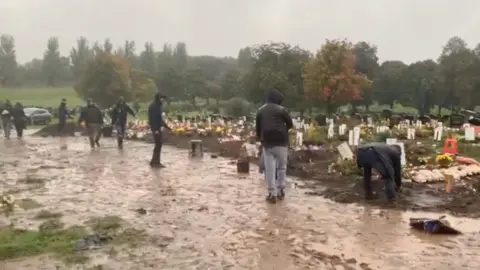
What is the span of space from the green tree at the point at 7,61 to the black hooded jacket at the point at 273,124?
101816mm

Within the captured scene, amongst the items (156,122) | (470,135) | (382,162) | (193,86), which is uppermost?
(193,86)

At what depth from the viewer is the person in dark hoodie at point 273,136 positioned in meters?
10.3

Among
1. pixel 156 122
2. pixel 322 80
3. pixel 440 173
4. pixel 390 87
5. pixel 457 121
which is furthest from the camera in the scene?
pixel 390 87

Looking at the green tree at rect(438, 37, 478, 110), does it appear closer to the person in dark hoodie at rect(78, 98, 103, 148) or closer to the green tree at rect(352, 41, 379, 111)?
the green tree at rect(352, 41, 379, 111)

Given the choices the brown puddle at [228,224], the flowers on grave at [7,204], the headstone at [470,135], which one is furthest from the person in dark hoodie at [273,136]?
the headstone at [470,135]

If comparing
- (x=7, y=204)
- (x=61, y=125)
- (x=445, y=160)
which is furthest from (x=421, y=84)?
(x=7, y=204)

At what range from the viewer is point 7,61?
11444 cm

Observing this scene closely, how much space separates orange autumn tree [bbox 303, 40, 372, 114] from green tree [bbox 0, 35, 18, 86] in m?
78.5

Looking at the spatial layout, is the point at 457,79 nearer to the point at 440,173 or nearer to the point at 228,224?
the point at 440,173

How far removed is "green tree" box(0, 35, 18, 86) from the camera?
110 m

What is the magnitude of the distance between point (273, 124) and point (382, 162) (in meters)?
1.90

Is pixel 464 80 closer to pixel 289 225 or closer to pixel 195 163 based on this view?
pixel 195 163

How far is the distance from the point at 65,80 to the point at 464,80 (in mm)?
88070

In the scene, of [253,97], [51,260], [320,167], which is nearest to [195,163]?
[320,167]
